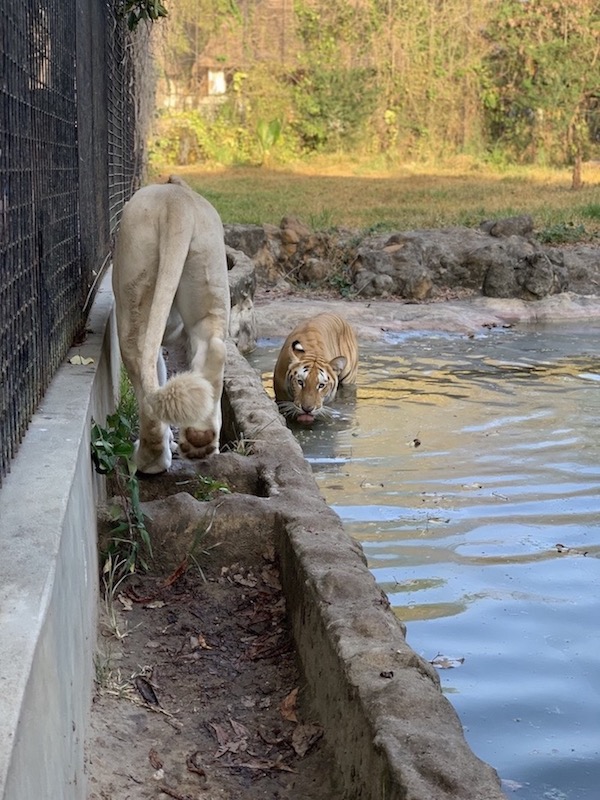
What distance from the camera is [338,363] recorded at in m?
9.34

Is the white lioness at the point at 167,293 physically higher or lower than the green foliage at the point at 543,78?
lower

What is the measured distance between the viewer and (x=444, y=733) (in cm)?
263

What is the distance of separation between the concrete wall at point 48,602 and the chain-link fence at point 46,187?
0.11m

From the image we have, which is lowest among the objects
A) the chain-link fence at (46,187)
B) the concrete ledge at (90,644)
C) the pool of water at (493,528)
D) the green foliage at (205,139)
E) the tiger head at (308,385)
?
the pool of water at (493,528)

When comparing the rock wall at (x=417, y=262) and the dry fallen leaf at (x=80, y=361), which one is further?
the rock wall at (x=417, y=262)

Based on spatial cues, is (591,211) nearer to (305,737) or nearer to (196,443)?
(196,443)

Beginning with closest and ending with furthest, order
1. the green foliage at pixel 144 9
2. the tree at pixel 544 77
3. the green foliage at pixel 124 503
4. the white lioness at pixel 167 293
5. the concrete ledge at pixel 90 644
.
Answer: the concrete ledge at pixel 90 644 < the green foliage at pixel 124 503 < the white lioness at pixel 167 293 < the green foliage at pixel 144 9 < the tree at pixel 544 77

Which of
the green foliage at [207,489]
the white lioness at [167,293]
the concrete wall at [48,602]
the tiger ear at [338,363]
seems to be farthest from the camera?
the tiger ear at [338,363]

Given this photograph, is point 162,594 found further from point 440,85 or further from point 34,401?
point 440,85

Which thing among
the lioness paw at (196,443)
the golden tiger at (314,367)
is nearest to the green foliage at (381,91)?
the golden tiger at (314,367)

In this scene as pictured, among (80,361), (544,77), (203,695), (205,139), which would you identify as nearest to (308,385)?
(80,361)

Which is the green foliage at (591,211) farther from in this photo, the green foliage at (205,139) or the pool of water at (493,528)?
the green foliage at (205,139)

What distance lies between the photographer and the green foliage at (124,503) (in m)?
4.06

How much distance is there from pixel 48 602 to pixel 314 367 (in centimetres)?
687
